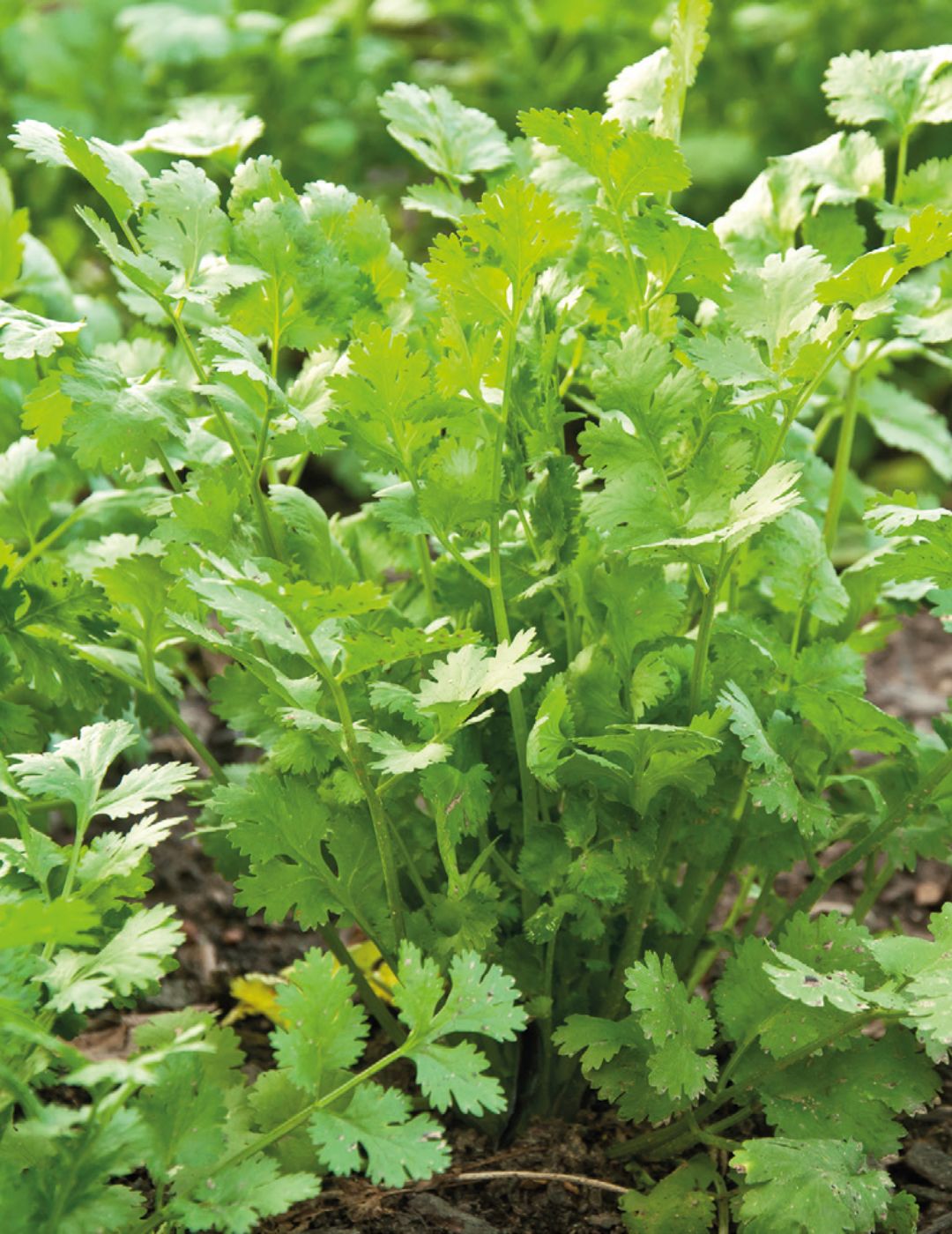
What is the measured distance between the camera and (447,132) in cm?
145

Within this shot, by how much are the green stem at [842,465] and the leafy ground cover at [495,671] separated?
0.20 ft

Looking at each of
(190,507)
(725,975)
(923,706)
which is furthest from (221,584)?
(923,706)

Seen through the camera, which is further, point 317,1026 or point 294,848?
point 294,848

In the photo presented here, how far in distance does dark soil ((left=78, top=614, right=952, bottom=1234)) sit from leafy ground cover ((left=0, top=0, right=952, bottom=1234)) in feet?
0.12

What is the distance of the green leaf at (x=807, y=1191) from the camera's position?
116 cm

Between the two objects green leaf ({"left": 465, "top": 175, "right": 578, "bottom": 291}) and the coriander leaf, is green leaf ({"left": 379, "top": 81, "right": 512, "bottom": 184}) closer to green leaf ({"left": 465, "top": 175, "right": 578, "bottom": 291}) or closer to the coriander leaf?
green leaf ({"left": 465, "top": 175, "right": 578, "bottom": 291})

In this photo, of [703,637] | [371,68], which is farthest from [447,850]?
[371,68]

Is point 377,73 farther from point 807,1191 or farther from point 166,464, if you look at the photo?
point 807,1191

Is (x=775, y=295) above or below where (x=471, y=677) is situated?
above

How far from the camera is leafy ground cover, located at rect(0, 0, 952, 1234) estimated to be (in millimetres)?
1105

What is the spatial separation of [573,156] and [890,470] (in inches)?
88.1

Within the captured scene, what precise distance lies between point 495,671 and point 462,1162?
0.57 m

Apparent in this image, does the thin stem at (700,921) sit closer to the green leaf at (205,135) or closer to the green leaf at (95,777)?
the green leaf at (95,777)

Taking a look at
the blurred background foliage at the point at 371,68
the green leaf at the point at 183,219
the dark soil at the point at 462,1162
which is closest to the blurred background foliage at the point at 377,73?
the blurred background foliage at the point at 371,68
